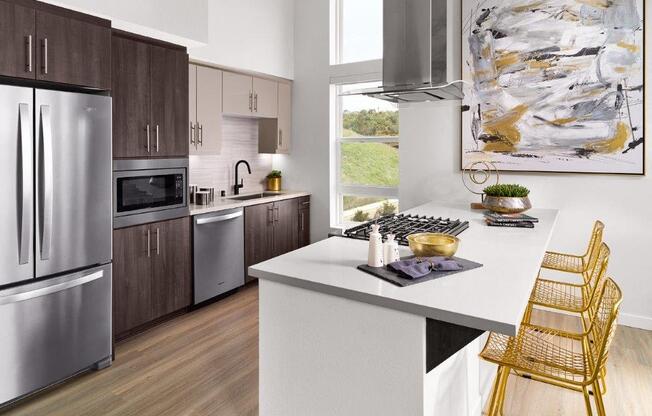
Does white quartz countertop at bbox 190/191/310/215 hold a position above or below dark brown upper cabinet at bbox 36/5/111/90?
below

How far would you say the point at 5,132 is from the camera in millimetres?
2264

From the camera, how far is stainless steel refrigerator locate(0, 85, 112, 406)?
7.57 ft

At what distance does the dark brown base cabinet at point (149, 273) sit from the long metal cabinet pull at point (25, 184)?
71 cm

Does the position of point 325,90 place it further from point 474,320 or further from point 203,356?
point 474,320

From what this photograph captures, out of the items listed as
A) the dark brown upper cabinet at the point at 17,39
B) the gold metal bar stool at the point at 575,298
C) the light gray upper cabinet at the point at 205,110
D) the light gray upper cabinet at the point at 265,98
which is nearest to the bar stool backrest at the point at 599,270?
the gold metal bar stool at the point at 575,298

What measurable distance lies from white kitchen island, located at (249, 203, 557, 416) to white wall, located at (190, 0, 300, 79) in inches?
112

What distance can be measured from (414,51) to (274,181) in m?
2.87

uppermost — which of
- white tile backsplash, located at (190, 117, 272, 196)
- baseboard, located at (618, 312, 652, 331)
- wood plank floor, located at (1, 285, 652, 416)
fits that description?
white tile backsplash, located at (190, 117, 272, 196)

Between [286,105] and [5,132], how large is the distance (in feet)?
10.8

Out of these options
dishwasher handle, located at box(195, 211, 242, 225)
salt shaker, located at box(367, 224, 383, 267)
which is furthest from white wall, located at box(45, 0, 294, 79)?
salt shaker, located at box(367, 224, 383, 267)

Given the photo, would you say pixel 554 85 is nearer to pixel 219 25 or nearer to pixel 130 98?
pixel 219 25

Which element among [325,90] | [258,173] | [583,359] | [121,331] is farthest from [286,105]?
[583,359]

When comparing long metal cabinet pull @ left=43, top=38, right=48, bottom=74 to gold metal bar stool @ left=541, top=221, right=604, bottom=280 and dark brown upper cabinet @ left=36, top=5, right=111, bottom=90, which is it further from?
gold metal bar stool @ left=541, top=221, right=604, bottom=280

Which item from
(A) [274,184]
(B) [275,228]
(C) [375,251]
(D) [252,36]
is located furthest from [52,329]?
(D) [252,36]
